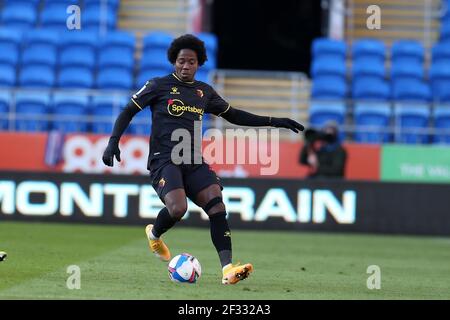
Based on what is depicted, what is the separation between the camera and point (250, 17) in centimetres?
2561

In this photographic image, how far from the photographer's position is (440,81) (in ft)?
72.7

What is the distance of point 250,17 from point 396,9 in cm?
358

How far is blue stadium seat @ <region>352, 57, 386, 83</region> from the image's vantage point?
22.2 meters

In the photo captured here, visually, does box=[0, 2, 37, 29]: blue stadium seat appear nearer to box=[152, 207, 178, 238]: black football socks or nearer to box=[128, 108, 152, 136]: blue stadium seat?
box=[128, 108, 152, 136]: blue stadium seat

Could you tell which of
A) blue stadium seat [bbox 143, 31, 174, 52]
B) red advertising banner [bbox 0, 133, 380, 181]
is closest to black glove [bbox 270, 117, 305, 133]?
red advertising banner [bbox 0, 133, 380, 181]

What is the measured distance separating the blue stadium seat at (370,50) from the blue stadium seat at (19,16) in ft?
24.7

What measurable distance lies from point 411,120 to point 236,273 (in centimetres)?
1270


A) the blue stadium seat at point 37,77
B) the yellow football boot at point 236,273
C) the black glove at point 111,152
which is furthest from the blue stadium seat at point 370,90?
the yellow football boot at point 236,273

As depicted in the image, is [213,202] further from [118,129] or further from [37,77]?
[37,77]

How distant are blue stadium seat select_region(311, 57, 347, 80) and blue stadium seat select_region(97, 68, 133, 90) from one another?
4008 mm

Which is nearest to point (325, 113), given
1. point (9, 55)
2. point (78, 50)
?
point (78, 50)

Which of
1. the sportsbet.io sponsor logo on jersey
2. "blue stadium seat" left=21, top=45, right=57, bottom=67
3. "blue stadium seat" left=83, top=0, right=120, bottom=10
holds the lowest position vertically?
the sportsbet.io sponsor logo on jersey

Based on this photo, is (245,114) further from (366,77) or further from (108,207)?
(366,77)

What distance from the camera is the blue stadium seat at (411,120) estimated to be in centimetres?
2086
